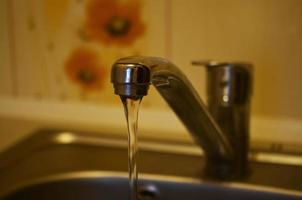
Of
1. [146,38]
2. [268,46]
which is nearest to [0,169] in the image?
[146,38]

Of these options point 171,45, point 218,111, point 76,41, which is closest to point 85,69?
point 76,41

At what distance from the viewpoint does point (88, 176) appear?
1.99ft

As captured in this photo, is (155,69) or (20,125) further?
(20,125)

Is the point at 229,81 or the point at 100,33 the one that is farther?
the point at 100,33

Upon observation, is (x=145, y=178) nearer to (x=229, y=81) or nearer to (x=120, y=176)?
(x=120, y=176)

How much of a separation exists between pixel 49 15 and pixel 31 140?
23 centimetres

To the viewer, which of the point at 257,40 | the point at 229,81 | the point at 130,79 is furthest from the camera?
the point at 257,40

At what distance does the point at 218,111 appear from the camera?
1.84 feet

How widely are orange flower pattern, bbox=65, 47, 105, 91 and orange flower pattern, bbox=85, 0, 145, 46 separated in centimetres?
3

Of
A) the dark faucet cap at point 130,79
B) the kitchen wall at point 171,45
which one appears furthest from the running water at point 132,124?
the kitchen wall at point 171,45

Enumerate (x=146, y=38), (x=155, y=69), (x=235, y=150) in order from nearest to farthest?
(x=155, y=69), (x=235, y=150), (x=146, y=38)

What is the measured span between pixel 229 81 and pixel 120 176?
209 millimetres

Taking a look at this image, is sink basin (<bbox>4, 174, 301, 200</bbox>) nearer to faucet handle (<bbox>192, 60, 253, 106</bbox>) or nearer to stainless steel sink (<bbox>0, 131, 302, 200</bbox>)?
stainless steel sink (<bbox>0, 131, 302, 200</bbox>)

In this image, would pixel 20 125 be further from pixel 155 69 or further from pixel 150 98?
pixel 155 69
